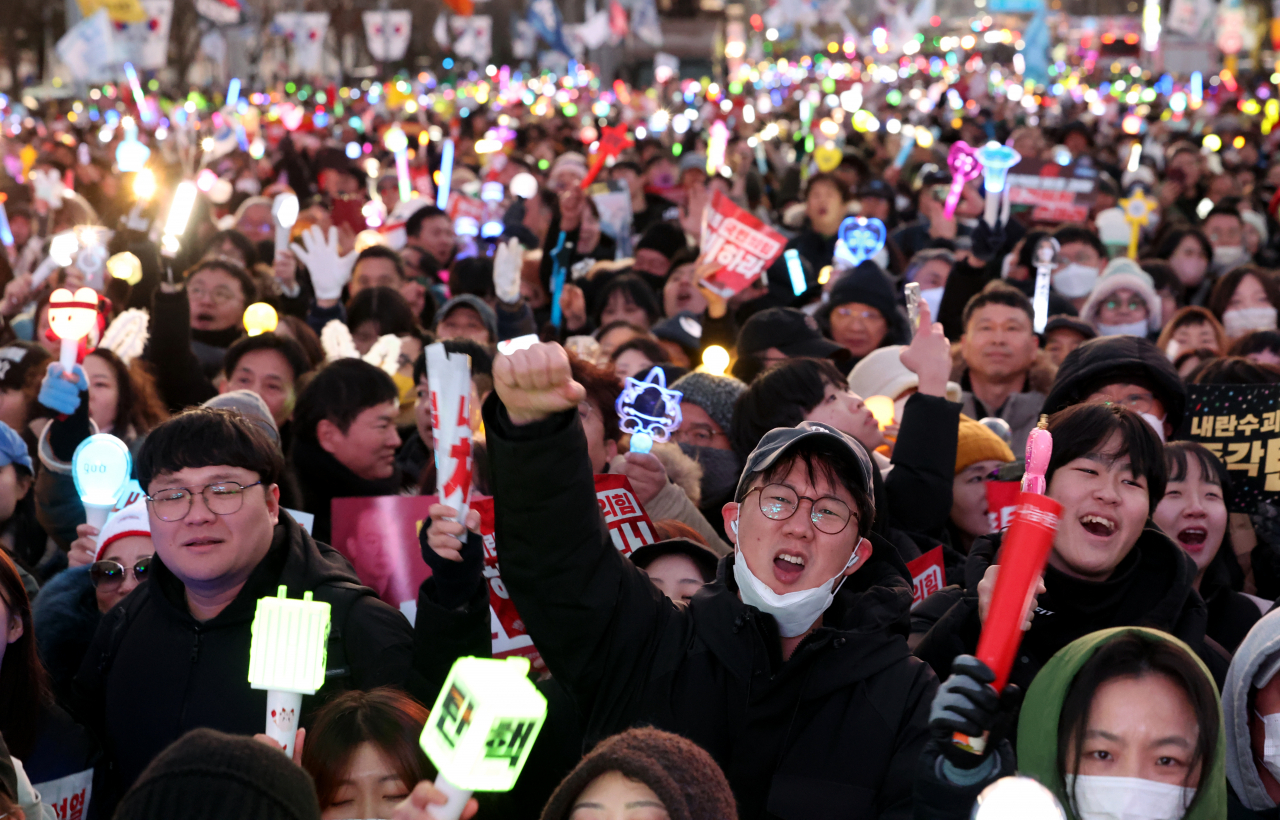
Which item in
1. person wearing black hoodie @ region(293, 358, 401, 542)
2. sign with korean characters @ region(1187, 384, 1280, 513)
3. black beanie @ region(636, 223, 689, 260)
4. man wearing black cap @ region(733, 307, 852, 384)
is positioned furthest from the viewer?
black beanie @ region(636, 223, 689, 260)

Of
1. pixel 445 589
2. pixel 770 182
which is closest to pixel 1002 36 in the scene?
pixel 770 182

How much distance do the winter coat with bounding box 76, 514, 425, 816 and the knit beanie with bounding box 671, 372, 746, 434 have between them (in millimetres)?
2050

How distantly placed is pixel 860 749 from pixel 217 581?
146 centimetres

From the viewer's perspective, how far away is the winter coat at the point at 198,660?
304 centimetres

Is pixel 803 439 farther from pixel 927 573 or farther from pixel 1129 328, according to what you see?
pixel 1129 328

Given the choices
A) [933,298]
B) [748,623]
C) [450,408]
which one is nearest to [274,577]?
[450,408]

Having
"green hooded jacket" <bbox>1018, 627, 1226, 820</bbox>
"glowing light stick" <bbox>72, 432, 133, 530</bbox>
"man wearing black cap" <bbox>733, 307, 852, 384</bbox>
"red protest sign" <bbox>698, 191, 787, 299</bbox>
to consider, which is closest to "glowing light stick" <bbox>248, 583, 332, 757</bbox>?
"green hooded jacket" <bbox>1018, 627, 1226, 820</bbox>

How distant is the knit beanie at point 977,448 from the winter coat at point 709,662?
1.92 metres

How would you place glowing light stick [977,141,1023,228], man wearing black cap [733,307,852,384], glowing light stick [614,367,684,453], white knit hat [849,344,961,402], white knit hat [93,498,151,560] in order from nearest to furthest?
white knit hat [93,498,151,560]
glowing light stick [614,367,684,453]
white knit hat [849,344,961,402]
man wearing black cap [733,307,852,384]
glowing light stick [977,141,1023,228]

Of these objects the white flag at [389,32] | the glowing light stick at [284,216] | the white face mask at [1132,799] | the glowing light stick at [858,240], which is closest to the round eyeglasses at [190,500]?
the white face mask at [1132,799]

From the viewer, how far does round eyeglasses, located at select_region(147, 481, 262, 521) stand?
3.13m

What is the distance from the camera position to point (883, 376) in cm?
550

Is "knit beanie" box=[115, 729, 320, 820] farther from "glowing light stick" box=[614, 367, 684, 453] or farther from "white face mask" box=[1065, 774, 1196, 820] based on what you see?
"glowing light stick" box=[614, 367, 684, 453]

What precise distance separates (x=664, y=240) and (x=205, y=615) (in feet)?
21.8
